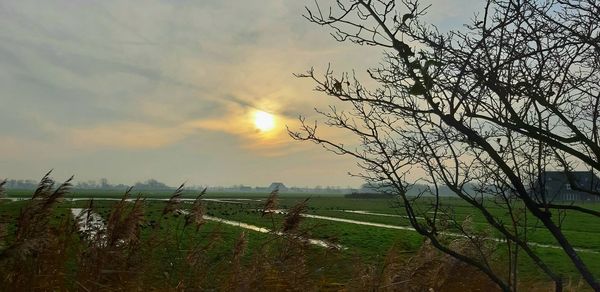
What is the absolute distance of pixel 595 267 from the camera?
2248cm

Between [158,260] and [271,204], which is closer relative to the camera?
[271,204]

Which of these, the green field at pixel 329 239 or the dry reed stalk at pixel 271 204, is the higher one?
the dry reed stalk at pixel 271 204

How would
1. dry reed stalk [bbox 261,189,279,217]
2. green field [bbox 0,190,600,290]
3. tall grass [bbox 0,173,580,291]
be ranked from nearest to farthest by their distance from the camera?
tall grass [bbox 0,173,580,291] < green field [bbox 0,190,600,290] < dry reed stalk [bbox 261,189,279,217]

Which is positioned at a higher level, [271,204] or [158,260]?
[271,204]

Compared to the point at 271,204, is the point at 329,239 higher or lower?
lower

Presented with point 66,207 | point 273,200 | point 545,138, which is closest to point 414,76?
point 545,138

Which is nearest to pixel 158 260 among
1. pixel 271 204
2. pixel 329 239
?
pixel 271 204

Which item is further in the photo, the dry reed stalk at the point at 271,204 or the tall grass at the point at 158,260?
the dry reed stalk at the point at 271,204

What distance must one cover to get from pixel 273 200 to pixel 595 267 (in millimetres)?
21930

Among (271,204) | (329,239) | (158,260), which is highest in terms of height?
(271,204)

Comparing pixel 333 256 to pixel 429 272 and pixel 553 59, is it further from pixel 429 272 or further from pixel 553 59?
pixel 553 59

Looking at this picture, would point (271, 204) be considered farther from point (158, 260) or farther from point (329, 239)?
point (158, 260)

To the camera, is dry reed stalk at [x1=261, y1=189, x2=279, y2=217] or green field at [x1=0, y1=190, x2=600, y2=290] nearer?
green field at [x1=0, y1=190, x2=600, y2=290]

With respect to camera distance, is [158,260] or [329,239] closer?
[329,239]
